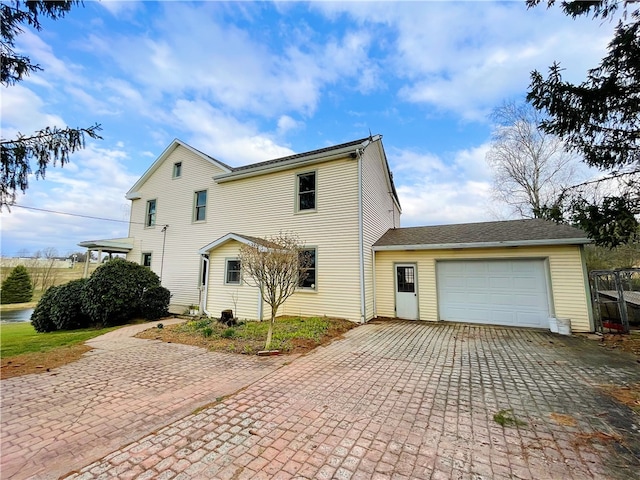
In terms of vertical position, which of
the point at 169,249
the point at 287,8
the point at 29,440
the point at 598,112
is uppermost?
the point at 287,8

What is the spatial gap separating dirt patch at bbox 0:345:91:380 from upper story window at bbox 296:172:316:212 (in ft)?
25.6

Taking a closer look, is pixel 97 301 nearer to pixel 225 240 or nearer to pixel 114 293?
pixel 114 293

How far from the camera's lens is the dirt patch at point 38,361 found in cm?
498

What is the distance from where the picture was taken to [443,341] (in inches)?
270

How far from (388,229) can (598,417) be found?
1047 cm

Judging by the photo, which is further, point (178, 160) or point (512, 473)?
point (178, 160)

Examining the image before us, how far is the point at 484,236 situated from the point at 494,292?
199 cm

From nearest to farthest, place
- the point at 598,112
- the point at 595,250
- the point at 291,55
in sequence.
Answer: the point at 598,112 < the point at 291,55 < the point at 595,250

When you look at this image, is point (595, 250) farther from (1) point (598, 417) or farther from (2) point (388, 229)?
(1) point (598, 417)

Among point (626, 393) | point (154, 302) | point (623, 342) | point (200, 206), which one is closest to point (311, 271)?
point (154, 302)

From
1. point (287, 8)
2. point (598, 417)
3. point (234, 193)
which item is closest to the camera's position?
point (598, 417)

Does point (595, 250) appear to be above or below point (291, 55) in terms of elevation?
below

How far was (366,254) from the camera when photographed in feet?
32.5

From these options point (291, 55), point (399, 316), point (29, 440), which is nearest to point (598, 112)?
point (399, 316)
